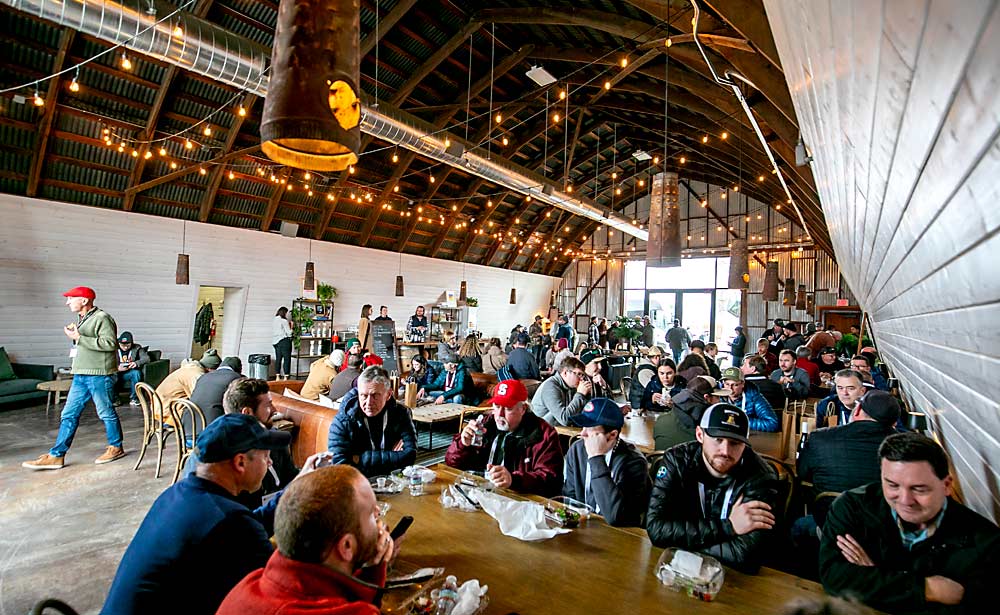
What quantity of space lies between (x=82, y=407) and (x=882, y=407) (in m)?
7.20

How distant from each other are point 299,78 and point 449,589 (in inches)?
79.4

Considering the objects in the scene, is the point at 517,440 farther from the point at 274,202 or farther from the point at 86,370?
the point at 274,202

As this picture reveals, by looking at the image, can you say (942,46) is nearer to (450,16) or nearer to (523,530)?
(523,530)

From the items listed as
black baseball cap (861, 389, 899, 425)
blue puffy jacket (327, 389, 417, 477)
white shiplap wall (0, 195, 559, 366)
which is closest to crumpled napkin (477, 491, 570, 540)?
blue puffy jacket (327, 389, 417, 477)

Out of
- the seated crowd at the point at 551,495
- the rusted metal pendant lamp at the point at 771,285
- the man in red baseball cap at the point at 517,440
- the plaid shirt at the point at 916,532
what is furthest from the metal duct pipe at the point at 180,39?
the rusted metal pendant lamp at the point at 771,285

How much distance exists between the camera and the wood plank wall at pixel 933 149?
0.54 meters

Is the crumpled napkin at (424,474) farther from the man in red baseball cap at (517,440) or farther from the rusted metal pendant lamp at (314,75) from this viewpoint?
the rusted metal pendant lamp at (314,75)

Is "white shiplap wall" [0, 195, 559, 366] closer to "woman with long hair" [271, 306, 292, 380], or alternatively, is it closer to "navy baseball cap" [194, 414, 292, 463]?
"woman with long hair" [271, 306, 292, 380]

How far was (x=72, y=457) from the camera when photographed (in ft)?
17.5

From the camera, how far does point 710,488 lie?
7.31 feet

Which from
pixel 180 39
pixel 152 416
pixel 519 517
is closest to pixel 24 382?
pixel 152 416

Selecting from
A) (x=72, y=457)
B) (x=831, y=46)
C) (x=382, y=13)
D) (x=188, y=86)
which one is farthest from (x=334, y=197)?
(x=831, y=46)

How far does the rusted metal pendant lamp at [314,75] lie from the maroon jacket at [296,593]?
1.55 meters

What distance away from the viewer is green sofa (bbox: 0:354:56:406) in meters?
7.31
